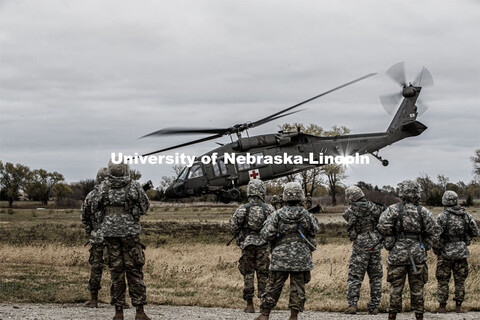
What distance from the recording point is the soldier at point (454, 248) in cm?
1050

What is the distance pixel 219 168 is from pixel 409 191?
17992 mm

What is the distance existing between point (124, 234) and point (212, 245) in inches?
448

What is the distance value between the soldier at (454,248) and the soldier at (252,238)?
309 centimetres

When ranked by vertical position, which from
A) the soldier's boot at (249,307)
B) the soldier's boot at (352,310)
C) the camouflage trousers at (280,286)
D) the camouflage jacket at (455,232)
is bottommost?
the soldier's boot at (352,310)

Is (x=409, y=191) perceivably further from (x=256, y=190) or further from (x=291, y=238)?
(x=256, y=190)

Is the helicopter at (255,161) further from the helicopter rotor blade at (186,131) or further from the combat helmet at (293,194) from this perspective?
the combat helmet at (293,194)

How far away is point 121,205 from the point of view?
8.64 metres

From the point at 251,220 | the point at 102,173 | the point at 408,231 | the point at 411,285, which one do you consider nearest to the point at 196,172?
the point at 102,173

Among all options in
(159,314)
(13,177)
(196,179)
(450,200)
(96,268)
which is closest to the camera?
(159,314)

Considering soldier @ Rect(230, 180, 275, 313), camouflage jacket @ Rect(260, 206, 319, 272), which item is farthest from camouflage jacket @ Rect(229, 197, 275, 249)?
camouflage jacket @ Rect(260, 206, 319, 272)

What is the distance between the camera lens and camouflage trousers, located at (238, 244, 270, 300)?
391 inches

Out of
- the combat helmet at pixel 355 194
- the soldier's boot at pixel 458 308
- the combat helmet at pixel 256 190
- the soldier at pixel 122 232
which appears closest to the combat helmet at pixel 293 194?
the combat helmet at pixel 256 190

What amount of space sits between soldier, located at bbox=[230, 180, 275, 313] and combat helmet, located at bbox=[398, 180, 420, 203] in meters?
2.09

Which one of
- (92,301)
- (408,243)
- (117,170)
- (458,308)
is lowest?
(458,308)
